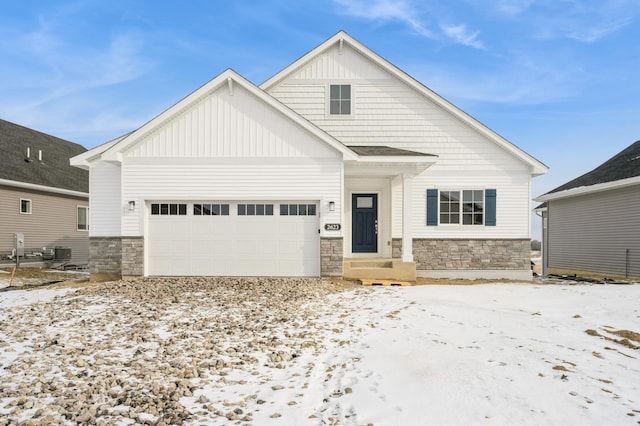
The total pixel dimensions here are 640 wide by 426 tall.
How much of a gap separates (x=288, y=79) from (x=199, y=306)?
8678mm

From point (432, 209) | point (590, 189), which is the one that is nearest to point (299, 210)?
point (432, 209)

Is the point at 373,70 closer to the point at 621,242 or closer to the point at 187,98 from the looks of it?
the point at 187,98

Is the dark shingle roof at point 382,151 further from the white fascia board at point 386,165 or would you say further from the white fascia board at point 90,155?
the white fascia board at point 90,155

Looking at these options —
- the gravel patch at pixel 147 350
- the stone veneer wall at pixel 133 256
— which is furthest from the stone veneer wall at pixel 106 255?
the gravel patch at pixel 147 350

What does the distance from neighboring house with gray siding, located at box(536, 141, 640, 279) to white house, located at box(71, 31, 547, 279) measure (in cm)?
409

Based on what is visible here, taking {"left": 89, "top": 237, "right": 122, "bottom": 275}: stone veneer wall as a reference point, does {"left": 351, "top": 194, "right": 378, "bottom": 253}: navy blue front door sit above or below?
above

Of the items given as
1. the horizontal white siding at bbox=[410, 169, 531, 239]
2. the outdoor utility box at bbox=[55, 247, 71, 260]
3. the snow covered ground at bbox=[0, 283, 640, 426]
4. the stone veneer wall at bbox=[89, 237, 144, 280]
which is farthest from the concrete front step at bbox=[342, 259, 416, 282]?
the outdoor utility box at bbox=[55, 247, 71, 260]

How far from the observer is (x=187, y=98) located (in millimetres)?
11945

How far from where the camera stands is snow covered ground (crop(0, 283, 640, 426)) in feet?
12.9

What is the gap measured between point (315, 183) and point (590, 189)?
11.2 m

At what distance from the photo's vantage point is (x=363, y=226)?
1406cm

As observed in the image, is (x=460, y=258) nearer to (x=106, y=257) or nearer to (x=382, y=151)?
(x=382, y=151)

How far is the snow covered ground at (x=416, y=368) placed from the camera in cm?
394

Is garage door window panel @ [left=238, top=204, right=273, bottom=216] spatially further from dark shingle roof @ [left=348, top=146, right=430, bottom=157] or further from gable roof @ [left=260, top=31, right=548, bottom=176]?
gable roof @ [left=260, top=31, right=548, bottom=176]
